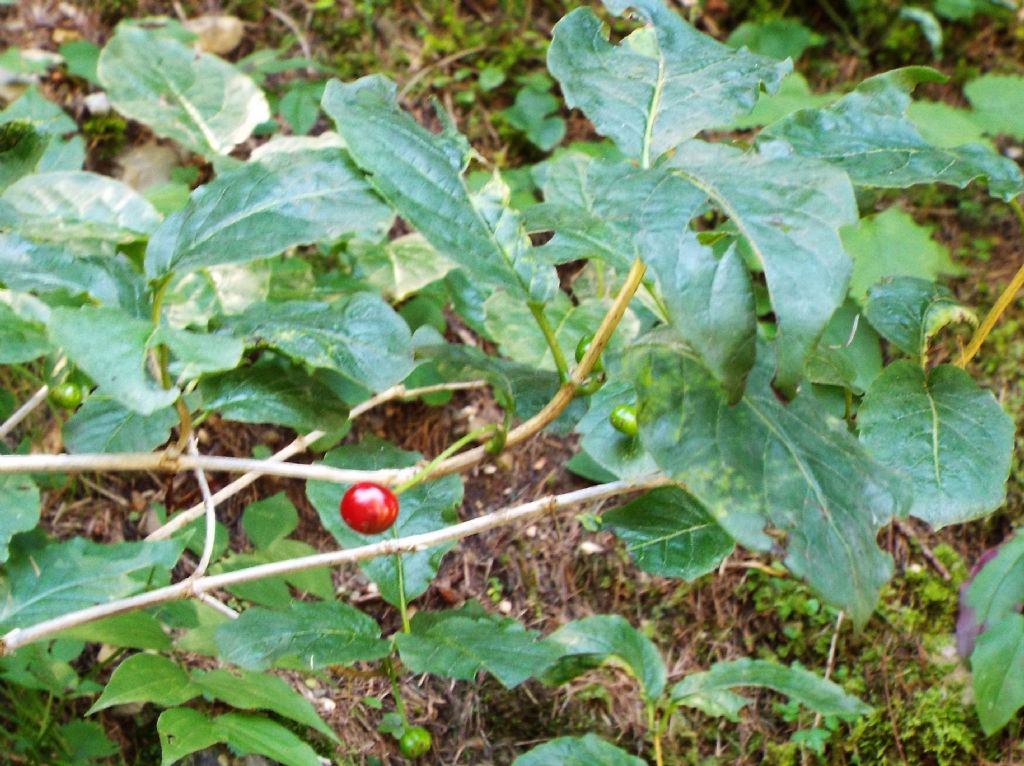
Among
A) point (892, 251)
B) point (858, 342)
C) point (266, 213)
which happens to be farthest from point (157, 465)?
point (892, 251)

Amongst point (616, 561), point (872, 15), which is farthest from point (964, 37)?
point (616, 561)

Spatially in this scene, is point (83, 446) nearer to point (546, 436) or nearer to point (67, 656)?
point (67, 656)

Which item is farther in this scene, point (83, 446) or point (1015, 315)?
point (1015, 315)

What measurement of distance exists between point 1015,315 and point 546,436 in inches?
51.6

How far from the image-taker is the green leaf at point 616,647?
1586mm

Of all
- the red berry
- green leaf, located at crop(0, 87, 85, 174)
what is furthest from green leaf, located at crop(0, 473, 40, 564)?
green leaf, located at crop(0, 87, 85, 174)

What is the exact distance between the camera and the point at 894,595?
6.77 feet

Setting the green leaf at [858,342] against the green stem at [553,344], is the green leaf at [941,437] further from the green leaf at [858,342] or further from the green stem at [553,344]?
the green leaf at [858,342]

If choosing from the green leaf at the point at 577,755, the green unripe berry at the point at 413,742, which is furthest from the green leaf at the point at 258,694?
the green leaf at the point at 577,755

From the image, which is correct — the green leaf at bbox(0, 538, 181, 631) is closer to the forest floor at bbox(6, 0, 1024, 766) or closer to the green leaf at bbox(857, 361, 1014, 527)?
the forest floor at bbox(6, 0, 1024, 766)

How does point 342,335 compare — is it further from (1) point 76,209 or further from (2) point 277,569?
(1) point 76,209

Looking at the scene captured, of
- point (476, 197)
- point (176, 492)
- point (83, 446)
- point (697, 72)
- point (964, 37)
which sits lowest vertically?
point (176, 492)

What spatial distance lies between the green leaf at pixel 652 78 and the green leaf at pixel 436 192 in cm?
17

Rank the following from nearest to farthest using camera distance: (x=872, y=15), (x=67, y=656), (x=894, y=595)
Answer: (x=67, y=656)
(x=894, y=595)
(x=872, y=15)
